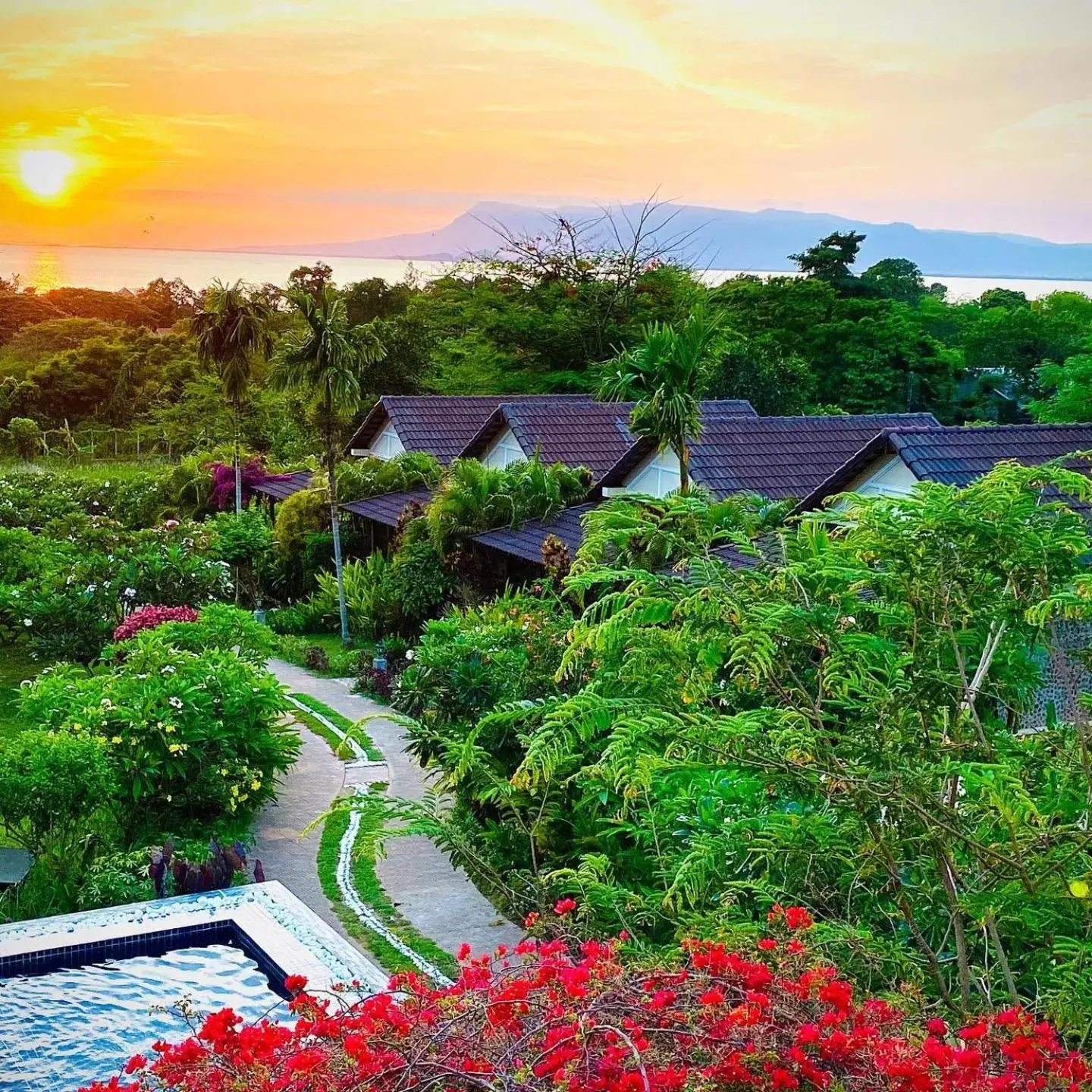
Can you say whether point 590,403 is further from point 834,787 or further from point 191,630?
point 834,787

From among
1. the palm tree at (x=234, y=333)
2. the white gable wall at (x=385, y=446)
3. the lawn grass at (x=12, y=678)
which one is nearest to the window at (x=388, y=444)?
the white gable wall at (x=385, y=446)

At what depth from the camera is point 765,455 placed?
18812 mm

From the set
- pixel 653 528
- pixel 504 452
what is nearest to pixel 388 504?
pixel 504 452

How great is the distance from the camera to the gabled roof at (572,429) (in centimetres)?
2175

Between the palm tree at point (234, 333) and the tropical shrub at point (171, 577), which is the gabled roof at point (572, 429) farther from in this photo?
the palm tree at point (234, 333)

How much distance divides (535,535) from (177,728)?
8.93 meters

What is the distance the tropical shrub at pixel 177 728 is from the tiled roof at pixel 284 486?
1615cm

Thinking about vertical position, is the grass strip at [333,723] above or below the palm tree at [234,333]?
below

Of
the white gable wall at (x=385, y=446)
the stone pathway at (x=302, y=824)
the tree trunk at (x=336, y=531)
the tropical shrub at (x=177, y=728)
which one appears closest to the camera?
the stone pathway at (x=302, y=824)

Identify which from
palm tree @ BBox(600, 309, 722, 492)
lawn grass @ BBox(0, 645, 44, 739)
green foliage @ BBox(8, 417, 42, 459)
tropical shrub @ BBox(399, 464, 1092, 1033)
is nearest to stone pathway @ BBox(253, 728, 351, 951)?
lawn grass @ BBox(0, 645, 44, 739)

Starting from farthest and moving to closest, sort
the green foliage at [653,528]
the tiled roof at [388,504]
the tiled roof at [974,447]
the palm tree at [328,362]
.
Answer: the tiled roof at [388,504] → the palm tree at [328,362] → the tiled roof at [974,447] → the green foliage at [653,528]

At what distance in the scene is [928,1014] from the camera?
13.7 ft

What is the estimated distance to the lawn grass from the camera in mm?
13766

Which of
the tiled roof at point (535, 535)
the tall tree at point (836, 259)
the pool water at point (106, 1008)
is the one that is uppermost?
the tall tree at point (836, 259)
